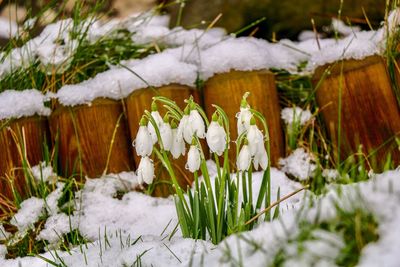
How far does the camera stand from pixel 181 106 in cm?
208

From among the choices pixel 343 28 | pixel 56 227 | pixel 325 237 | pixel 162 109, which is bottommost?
pixel 56 227

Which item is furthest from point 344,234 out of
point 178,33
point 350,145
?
point 178,33

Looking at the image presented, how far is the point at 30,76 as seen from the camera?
219 centimetres

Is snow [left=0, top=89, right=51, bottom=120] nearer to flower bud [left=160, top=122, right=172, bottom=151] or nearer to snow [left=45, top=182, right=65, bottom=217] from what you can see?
snow [left=45, top=182, right=65, bottom=217]

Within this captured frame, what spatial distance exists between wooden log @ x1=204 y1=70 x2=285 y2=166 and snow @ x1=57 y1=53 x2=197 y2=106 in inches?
3.9

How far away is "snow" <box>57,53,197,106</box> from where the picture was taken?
2096 millimetres

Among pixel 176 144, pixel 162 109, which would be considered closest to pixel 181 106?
pixel 162 109

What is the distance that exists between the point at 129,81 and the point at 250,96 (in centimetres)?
43

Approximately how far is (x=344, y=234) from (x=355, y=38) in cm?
122

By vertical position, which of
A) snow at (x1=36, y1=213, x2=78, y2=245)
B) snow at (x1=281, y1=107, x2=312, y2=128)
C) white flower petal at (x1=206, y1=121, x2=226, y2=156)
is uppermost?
white flower petal at (x1=206, y1=121, x2=226, y2=156)

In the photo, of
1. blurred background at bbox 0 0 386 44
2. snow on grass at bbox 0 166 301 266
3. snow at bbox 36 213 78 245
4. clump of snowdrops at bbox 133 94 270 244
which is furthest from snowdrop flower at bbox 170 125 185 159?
blurred background at bbox 0 0 386 44

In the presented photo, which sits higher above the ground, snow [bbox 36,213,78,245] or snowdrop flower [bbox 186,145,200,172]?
snowdrop flower [bbox 186,145,200,172]

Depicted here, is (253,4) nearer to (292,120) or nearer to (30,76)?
(292,120)

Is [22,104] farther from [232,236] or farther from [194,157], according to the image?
[232,236]
